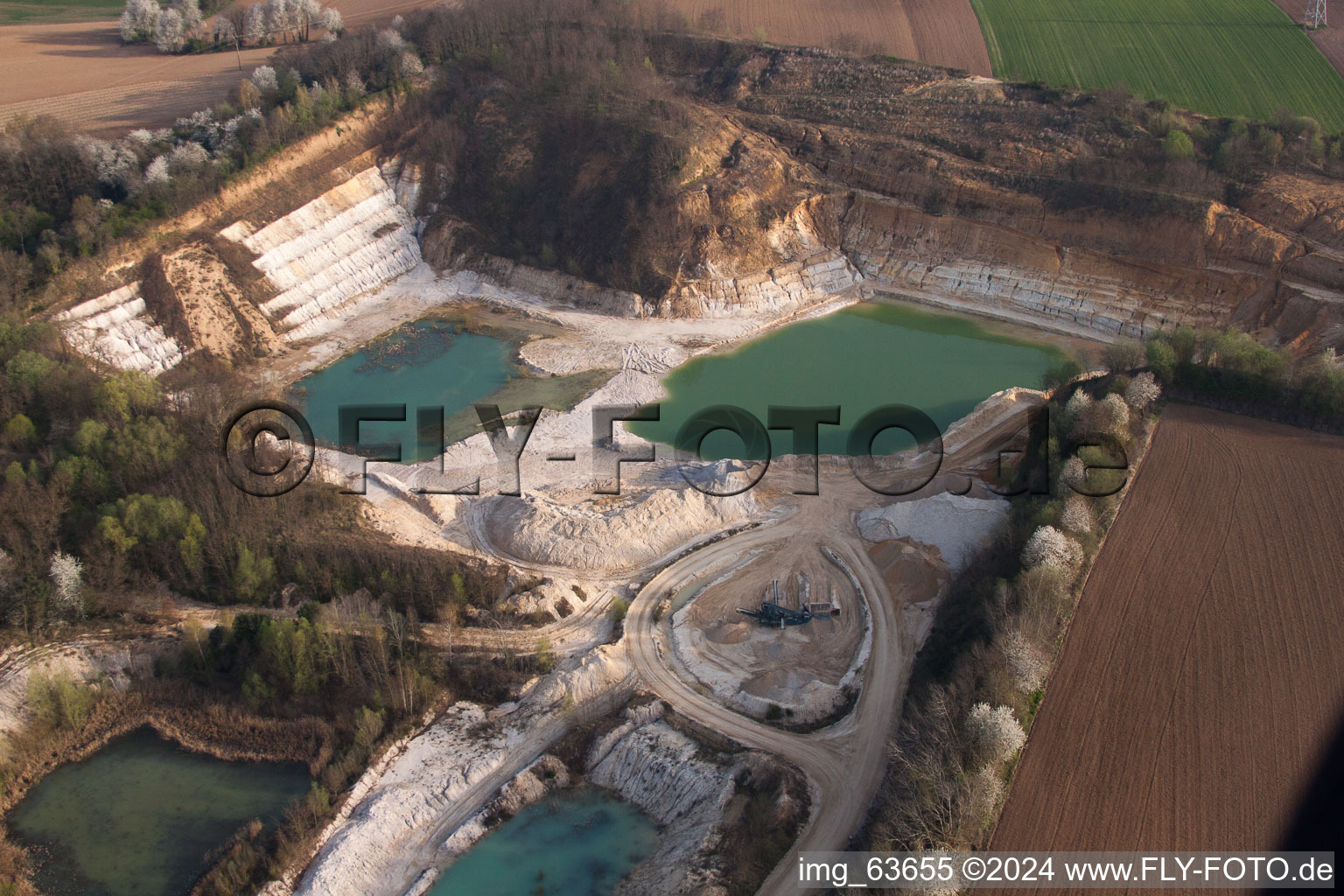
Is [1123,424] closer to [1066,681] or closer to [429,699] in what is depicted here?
[1066,681]

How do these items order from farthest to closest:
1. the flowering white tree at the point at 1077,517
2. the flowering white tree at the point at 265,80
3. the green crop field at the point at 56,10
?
1. the green crop field at the point at 56,10
2. the flowering white tree at the point at 265,80
3. the flowering white tree at the point at 1077,517

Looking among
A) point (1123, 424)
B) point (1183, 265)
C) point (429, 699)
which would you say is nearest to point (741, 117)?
point (1183, 265)

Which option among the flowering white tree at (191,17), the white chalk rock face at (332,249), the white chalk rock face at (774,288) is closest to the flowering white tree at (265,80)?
the white chalk rock face at (332,249)

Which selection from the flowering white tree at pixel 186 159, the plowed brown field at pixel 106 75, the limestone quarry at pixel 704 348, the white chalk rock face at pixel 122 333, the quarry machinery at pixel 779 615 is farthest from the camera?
the plowed brown field at pixel 106 75

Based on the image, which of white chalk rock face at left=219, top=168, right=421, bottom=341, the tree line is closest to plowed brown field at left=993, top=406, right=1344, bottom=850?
white chalk rock face at left=219, top=168, right=421, bottom=341

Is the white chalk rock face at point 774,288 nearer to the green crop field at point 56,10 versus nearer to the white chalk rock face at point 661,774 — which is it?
the white chalk rock face at point 661,774

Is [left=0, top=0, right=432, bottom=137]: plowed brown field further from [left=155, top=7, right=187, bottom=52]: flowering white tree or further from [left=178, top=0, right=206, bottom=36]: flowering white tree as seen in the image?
[left=178, top=0, right=206, bottom=36]: flowering white tree

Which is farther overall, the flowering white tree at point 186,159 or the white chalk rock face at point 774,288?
the white chalk rock face at point 774,288
